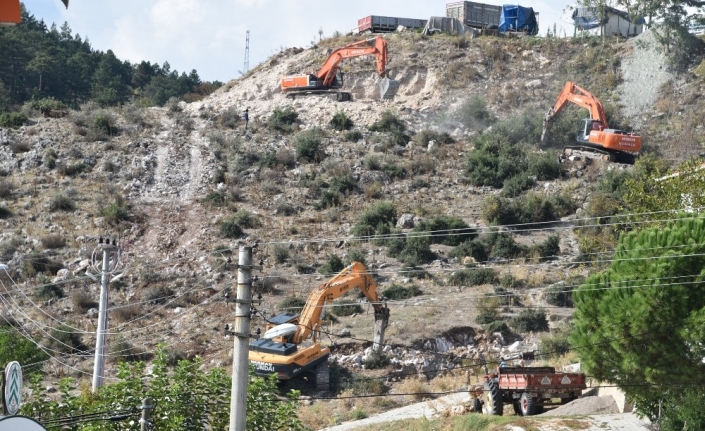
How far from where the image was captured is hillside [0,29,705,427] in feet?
110

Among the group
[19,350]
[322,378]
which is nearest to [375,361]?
[322,378]

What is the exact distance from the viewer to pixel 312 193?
152ft

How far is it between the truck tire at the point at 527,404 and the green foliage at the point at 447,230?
1702cm

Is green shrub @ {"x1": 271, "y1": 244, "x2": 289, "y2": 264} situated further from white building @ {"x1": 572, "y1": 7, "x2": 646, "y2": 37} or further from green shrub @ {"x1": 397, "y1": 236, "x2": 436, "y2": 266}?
white building @ {"x1": 572, "y1": 7, "x2": 646, "y2": 37}

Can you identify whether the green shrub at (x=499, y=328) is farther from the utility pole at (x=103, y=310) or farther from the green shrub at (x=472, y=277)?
the utility pole at (x=103, y=310)

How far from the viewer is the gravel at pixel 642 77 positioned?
184ft

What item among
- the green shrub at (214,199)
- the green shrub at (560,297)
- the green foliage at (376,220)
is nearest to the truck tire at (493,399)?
the green shrub at (560,297)

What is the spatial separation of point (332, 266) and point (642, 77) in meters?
28.4

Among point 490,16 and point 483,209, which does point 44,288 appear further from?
point 490,16

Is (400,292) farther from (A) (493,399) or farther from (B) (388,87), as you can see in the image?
(B) (388,87)

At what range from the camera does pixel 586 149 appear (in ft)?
162

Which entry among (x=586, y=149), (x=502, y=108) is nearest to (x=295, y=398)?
(x=586, y=149)

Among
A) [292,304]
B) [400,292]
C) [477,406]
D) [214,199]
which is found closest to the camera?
[477,406]

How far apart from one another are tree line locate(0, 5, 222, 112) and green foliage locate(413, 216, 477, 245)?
3223 centimetres
